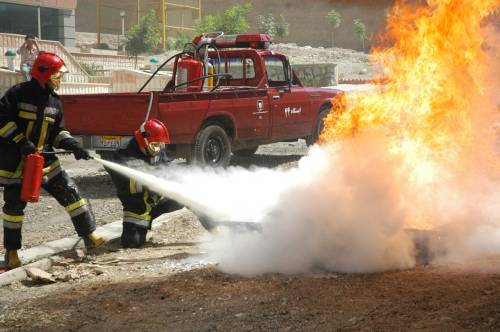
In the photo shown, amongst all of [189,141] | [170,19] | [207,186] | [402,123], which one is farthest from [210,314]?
[170,19]

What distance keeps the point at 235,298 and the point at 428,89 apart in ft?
9.04

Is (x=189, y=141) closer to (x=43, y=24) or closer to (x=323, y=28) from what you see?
(x=43, y=24)

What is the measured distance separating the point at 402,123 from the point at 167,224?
3.01 meters

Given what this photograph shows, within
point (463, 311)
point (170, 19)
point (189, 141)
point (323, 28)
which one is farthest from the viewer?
point (323, 28)

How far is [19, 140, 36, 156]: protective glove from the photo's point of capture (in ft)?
18.8

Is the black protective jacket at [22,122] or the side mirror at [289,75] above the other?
the side mirror at [289,75]

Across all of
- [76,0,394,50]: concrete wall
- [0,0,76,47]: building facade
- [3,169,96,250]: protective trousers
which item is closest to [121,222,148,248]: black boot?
[3,169,96,250]: protective trousers

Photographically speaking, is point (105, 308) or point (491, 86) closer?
point (105, 308)

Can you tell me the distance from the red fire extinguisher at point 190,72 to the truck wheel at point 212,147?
1069 millimetres

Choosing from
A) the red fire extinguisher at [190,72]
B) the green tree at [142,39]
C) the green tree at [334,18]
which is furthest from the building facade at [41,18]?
the green tree at [334,18]

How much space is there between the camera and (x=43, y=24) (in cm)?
3612

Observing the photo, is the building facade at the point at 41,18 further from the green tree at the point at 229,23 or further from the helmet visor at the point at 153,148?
the helmet visor at the point at 153,148

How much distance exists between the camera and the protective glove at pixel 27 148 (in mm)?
5723

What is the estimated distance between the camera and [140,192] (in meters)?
6.47
